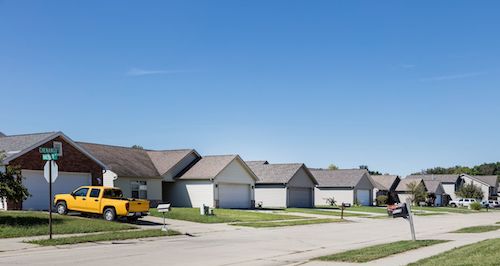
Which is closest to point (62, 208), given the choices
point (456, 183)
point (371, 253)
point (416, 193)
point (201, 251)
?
point (201, 251)

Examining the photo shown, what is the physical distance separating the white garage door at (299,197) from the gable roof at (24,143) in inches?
1003

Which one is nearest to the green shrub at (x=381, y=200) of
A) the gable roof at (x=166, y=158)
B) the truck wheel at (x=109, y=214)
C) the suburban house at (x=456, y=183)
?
the suburban house at (x=456, y=183)

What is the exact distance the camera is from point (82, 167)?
3584 centimetres

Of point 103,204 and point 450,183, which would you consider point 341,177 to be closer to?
point 450,183

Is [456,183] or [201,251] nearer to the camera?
[201,251]

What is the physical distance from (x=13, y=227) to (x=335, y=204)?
50.8m

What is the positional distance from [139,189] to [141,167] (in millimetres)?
1952

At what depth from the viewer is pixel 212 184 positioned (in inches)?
1836

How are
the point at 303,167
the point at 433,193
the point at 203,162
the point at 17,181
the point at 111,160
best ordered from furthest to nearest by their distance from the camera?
the point at 433,193
the point at 303,167
the point at 203,162
the point at 111,160
the point at 17,181

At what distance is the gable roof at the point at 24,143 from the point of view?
3203 centimetres

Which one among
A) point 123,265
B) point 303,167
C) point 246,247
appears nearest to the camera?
point 123,265

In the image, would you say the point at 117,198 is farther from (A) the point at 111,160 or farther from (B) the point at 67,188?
(A) the point at 111,160

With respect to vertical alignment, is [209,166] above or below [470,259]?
above

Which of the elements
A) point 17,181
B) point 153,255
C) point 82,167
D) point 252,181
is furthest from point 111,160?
point 153,255
